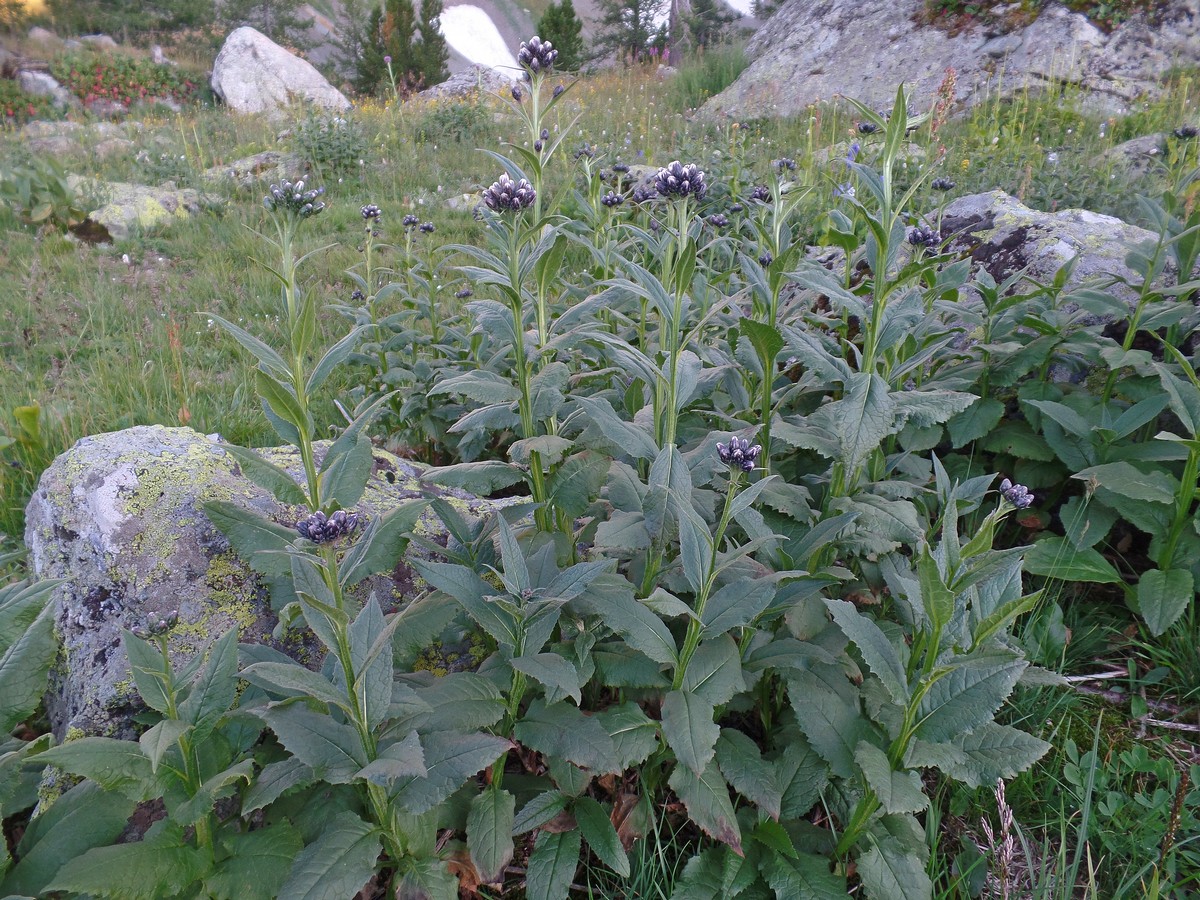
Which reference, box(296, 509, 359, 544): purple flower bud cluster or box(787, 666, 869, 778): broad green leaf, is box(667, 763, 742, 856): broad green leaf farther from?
box(296, 509, 359, 544): purple flower bud cluster

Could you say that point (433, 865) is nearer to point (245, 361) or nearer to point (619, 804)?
point (619, 804)

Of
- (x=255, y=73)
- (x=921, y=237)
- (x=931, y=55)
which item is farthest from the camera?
(x=255, y=73)

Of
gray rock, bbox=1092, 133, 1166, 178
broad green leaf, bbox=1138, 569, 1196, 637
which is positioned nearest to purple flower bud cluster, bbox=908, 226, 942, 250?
broad green leaf, bbox=1138, 569, 1196, 637

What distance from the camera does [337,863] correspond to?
1579mm

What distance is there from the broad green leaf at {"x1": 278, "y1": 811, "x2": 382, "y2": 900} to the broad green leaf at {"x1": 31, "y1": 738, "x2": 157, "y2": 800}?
1.34ft

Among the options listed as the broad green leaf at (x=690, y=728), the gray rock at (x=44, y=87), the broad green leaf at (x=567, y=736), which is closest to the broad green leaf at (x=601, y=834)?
the broad green leaf at (x=567, y=736)

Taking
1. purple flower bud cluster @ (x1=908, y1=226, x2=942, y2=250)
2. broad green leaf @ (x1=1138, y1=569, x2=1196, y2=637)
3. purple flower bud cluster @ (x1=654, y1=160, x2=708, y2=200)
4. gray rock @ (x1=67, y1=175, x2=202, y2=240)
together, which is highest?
gray rock @ (x1=67, y1=175, x2=202, y2=240)

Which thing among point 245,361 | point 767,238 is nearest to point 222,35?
point 245,361

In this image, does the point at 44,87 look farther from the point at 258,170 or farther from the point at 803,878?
the point at 803,878

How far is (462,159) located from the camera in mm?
10727

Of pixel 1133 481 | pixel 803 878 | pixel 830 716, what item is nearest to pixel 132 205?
pixel 830 716

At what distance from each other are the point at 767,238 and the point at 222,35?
44961 mm

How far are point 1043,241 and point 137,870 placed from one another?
15.0 feet

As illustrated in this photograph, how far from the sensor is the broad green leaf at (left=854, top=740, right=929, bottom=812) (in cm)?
162
